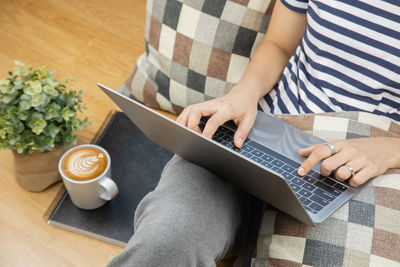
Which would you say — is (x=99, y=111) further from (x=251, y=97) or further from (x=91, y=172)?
(x=251, y=97)

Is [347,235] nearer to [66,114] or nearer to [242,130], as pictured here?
[242,130]

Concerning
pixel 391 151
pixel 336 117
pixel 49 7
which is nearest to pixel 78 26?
pixel 49 7

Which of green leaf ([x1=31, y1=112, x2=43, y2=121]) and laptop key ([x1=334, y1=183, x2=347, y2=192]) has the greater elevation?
laptop key ([x1=334, y1=183, x2=347, y2=192])

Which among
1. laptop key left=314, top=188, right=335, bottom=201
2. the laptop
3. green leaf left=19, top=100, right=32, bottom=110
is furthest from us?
green leaf left=19, top=100, right=32, bottom=110

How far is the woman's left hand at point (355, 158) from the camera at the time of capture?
76cm

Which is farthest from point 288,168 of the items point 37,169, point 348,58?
point 37,169

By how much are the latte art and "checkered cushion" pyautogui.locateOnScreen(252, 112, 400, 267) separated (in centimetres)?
45

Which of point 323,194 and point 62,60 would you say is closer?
point 323,194

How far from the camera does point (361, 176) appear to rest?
76 centimetres

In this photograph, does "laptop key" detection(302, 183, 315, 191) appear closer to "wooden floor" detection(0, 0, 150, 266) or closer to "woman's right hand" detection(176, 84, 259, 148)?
"woman's right hand" detection(176, 84, 259, 148)

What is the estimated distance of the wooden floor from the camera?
3.62 feet

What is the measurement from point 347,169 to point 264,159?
15cm

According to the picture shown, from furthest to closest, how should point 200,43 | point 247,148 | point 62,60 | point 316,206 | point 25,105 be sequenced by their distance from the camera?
point 62,60 < point 200,43 < point 25,105 < point 247,148 < point 316,206

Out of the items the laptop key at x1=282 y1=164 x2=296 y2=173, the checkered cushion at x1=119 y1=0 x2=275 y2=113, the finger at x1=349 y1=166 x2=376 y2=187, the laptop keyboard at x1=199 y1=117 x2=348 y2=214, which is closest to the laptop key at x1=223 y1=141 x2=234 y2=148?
the laptop keyboard at x1=199 y1=117 x2=348 y2=214
